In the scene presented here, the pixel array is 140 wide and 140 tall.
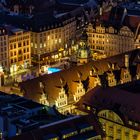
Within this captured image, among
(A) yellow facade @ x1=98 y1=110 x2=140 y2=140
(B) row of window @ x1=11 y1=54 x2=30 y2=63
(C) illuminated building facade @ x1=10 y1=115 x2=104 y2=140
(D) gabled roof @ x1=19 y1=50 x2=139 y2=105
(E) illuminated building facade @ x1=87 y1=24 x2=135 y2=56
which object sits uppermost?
(C) illuminated building facade @ x1=10 y1=115 x2=104 y2=140

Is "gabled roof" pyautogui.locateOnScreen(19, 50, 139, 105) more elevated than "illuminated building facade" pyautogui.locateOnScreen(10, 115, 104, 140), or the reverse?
"illuminated building facade" pyautogui.locateOnScreen(10, 115, 104, 140)

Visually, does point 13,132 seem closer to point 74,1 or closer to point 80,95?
point 80,95

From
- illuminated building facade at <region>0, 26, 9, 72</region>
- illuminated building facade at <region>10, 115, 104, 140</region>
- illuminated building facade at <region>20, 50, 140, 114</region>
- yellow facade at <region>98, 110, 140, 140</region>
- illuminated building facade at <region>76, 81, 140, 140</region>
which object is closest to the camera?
illuminated building facade at <region>10, 115, 104, 140</region>

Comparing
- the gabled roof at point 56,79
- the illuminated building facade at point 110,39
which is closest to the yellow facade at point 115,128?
the gabled roof at point 56,79

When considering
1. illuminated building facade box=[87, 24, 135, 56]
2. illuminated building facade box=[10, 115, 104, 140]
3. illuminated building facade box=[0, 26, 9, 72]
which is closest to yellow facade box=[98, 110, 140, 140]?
illuminated building facade box=[10, 115, 104, 140]

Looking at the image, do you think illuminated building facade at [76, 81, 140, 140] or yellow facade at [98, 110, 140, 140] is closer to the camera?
yellow facade at [98, 110, 140, 140]

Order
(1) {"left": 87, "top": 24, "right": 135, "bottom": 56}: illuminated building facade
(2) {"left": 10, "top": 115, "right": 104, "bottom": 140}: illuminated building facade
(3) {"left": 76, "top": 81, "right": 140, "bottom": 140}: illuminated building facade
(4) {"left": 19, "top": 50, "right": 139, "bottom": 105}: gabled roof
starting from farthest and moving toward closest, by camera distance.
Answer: (1) {"left": 87, "top": 24, "right": 135, "bottom": 56}: illuminated building facade → (4) {"left": 19, "top": 50, "right": 139, "bottom": 105}: gabled roof → (3) {"left": 76, "top": 81, "right": 140, "bottom": 140}: illuminated building facade → (2) {"left": 10, "top": 115, "right": 104, "bottom": 140}: illuminated building facade

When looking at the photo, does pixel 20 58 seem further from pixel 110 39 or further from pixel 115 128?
pixel 115 128

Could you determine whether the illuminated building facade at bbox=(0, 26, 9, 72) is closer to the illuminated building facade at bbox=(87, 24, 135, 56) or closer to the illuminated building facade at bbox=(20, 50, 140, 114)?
the illuminated building facade at bbox=(87, 24, 135, 56)
